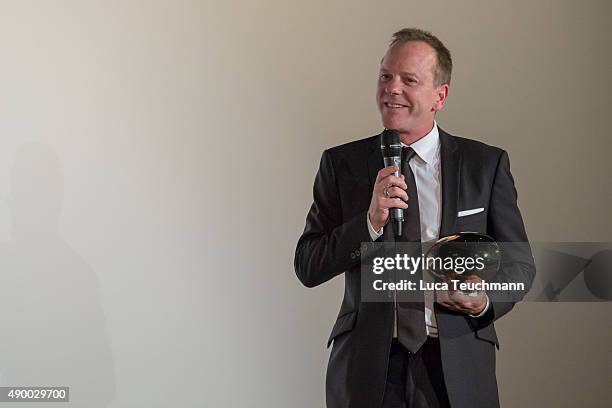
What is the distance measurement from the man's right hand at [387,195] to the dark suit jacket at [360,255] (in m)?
0.08

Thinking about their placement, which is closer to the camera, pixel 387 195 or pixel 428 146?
pixel 387 195

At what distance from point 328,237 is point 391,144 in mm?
280

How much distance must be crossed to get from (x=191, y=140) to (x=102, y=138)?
0.34 m

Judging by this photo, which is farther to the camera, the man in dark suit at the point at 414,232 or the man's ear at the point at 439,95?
the man's ear at the point at 439,95

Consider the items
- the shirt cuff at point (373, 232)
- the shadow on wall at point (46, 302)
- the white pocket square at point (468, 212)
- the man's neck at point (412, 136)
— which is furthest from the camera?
the shadow on wall at point (46, 302)

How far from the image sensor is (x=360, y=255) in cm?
206

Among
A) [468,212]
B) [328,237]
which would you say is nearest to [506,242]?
[468,212]

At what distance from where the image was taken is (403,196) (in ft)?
6.26

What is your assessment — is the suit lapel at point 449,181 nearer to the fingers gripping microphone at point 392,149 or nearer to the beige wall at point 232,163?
the fingers gripping microphone at point 392,149

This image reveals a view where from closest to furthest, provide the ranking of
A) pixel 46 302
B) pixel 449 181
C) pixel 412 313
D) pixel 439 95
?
1. pixel 412 313
2. pixel 449 181
3. pixel 439 95
4. pixel 46 302

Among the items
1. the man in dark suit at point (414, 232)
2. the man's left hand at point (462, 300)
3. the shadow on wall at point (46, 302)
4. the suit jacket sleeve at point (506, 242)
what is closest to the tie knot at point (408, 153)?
the man in dark suit at point (414, 232)

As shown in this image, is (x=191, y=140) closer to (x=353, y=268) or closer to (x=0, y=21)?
(x=0, y=21)

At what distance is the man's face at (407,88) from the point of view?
2213mm

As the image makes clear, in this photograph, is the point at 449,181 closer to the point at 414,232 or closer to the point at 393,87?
the point at 414,232
